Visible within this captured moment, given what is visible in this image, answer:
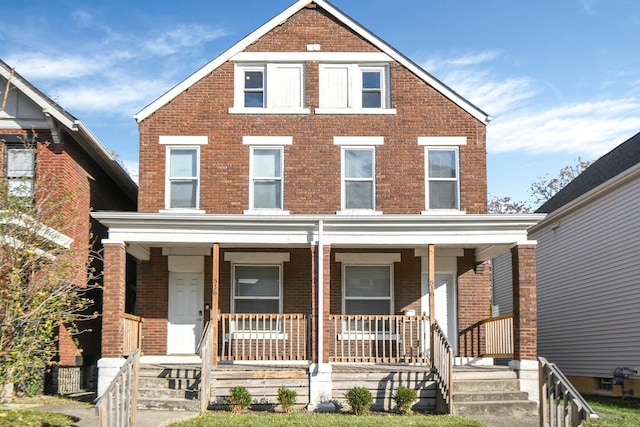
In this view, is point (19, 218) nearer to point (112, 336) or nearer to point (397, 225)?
point (112, 336)

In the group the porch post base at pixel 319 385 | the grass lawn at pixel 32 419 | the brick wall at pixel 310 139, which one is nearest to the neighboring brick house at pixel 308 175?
the brick wall at pixel 310 139

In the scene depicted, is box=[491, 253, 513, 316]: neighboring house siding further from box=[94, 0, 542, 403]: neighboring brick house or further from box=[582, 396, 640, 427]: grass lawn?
box=[94, 0, 542, 403]: neighboring brick house

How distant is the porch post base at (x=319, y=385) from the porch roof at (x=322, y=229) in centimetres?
252

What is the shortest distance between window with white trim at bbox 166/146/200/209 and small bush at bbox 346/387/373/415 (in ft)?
20.5

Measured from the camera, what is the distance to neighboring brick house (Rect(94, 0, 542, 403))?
709 inches

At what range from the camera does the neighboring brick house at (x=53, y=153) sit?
55.3 feet

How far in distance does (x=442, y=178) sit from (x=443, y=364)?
5307 mm

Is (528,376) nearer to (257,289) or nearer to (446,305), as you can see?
(446,305)

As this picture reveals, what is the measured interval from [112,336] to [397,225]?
609 cm

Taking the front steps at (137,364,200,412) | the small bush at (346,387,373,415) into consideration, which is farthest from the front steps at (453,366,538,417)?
the front steps at (137,364,200,412)

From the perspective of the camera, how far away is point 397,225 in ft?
52.5

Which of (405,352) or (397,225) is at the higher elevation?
(397,225)

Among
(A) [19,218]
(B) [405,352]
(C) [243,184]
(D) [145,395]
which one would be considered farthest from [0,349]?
(B) [405,352]

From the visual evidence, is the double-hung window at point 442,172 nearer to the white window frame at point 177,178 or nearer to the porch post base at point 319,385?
the porch post base at point 319,385
